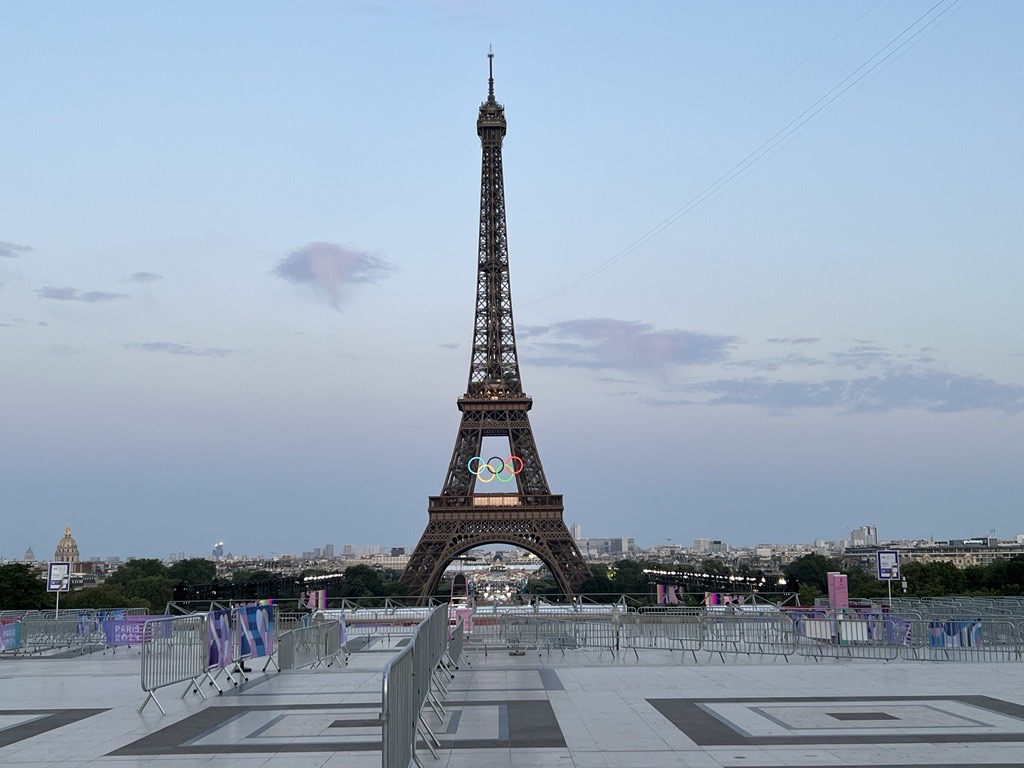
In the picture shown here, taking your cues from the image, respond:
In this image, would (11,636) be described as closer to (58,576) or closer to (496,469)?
(58,576)

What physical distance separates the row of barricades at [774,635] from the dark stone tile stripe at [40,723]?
13933 mm

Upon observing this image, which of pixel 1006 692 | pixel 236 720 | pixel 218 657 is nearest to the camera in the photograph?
pixel 236 720

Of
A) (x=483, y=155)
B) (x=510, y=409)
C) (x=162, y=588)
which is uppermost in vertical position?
(x=483, y=155)

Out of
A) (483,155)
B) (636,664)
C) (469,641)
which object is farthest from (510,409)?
(636,664)

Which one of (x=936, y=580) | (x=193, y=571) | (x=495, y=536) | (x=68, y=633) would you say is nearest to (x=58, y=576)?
(x=68, y=633)

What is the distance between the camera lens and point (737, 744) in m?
12.5

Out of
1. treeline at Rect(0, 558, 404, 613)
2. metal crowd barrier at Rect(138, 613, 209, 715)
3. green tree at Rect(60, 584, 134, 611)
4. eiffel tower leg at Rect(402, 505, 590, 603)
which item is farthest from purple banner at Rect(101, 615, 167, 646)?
green tree at Rect(60, 584, 134, 611)

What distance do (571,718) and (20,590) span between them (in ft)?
199

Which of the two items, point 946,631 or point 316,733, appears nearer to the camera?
point 316,733

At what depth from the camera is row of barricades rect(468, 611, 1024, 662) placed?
2448 cm

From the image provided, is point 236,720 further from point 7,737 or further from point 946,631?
point 946,631

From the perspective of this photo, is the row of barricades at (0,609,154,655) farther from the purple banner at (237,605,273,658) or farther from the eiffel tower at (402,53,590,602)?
the eiffel tower at (402,53,590,602)

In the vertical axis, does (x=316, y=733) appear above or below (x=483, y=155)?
below

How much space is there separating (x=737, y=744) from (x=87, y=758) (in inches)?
317
